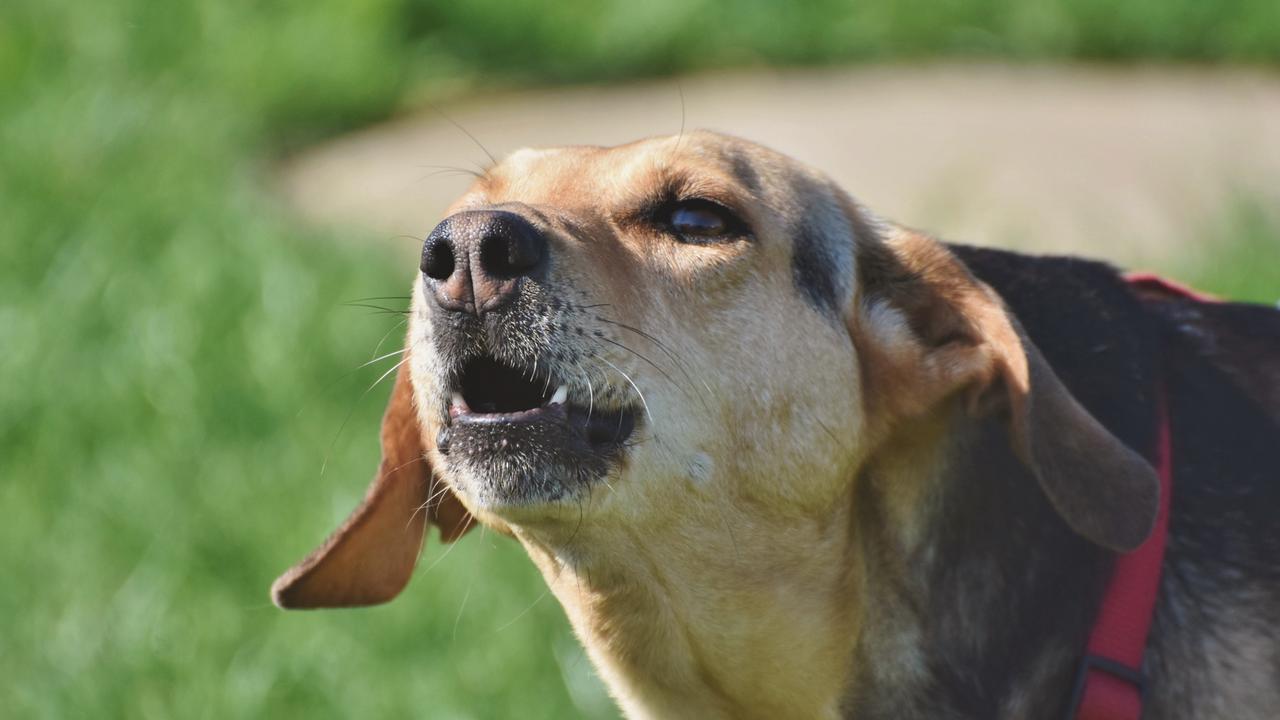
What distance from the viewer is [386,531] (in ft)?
12.8

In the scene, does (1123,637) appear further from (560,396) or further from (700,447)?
(560,396)

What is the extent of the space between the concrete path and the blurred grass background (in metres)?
0.27

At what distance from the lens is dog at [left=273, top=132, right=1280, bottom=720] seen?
3.23 metres

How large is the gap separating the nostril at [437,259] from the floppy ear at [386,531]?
2.01ft

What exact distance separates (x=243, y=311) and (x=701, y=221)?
3.84 metres

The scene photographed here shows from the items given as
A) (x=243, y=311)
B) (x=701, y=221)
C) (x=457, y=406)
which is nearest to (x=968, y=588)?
(x=701, y=221)

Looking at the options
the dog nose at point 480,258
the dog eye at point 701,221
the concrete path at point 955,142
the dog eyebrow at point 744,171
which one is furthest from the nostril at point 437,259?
the concrete path at point 955,142

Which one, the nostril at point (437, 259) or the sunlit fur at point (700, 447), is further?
the sunlit fur at point (700, 447)

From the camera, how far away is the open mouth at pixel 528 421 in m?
3.20

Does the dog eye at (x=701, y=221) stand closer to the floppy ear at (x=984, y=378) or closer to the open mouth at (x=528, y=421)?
the floppy ear at (x=984, y=378)

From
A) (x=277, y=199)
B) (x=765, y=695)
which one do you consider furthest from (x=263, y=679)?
(x=277, y=199)

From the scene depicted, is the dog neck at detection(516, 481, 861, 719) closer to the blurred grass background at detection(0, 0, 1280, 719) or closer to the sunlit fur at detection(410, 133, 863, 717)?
the sunlit fur at detection(410, 133, 863, 717)

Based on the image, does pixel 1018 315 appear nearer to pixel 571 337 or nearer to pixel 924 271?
pixel 924 271

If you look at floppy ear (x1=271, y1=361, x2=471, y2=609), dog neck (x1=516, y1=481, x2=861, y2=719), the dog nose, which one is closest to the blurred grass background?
floppy ear (x1=271, y1=361, x2=471, y2=609)
